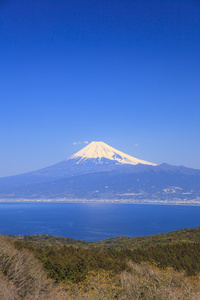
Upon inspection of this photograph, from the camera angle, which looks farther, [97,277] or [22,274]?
[22,274]

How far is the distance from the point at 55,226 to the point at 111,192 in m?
110

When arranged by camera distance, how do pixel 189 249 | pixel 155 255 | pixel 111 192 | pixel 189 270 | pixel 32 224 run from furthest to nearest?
pixel 111 192, pixel 32 224, pixel 189 249, pixel 155 255, pixel 189 270

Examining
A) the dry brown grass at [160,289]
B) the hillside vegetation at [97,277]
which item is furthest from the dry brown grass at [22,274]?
the dry brown grass at [160,289]

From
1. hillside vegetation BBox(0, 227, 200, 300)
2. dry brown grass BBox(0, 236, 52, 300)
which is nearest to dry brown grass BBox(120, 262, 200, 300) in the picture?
hillside vegetation BBox(0, 227, 200, 300)

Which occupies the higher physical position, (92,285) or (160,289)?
(160,289)

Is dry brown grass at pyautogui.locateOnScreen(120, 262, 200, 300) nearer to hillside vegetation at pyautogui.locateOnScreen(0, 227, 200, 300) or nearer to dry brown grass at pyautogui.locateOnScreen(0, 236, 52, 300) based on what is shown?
hillside vegetation at pyautogui.locateOnScreen(0, 227, 200, 300)

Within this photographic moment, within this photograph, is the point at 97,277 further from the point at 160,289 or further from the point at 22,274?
the point at 22,274

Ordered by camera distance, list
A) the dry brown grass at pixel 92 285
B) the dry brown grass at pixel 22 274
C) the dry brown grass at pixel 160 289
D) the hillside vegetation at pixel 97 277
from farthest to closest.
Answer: the dry brown grass at pixel 22 274, the hillside vegetation at pixel 97 277, the dry brown grass at pixel 92 285, the dry brown grass at pixel 160 289

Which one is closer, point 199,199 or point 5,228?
point 5,228

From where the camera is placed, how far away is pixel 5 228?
84125mm

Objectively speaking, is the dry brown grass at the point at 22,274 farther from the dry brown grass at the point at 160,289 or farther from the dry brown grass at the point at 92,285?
the dry brown grass at the point at 160,289

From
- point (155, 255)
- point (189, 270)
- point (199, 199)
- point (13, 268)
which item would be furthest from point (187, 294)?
point (199, 199)

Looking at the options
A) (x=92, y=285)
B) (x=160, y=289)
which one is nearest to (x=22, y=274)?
(x=92, y=285)

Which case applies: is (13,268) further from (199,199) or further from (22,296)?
(199,199)
